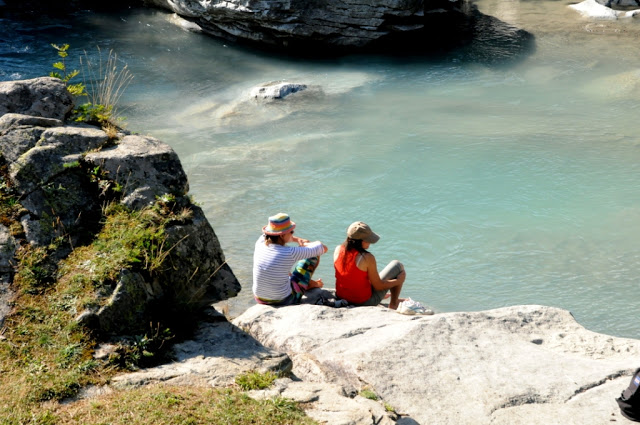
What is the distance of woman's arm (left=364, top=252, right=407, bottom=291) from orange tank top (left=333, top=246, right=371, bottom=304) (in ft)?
0.19

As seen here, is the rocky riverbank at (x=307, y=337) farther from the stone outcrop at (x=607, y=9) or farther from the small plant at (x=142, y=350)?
the stone outcrop at (x=607, y=9)

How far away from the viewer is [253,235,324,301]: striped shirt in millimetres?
7164

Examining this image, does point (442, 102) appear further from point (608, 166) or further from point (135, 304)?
point (135, 304)

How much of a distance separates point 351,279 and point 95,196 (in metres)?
2.80

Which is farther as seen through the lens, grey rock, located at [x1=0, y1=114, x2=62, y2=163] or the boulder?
the boulder

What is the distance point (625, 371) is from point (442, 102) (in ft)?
32.3

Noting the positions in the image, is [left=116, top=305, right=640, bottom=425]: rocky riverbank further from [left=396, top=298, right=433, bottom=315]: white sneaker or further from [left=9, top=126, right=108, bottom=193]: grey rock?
[left=9, top=126, right=108, bottom=193]: grey rock

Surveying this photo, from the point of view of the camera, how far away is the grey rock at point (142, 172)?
6332mm

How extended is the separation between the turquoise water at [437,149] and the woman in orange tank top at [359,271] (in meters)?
1.20

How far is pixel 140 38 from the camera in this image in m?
19.5

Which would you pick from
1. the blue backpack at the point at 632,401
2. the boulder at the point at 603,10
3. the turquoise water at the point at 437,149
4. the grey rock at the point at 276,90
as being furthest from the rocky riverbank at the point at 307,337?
the boulder at the point at 603,10

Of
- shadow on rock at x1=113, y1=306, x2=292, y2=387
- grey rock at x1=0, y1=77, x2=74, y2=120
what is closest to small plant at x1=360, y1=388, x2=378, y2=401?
shadow on rock at x1=113, y1=306, x2=292, y2=387

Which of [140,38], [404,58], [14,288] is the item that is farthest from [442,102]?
[14,288]

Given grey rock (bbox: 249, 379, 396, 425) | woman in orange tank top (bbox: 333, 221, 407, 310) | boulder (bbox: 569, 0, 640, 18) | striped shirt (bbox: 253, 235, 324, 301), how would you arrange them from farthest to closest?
boulder (bbox: 569, 0, 640, 18)
woman in orange tank top (bbox: 333, 221, 407, 310)
striped shirt (bbox: 253, 235, 324, 301)
grey rock (bbox: 249, 379, 396, 425)
